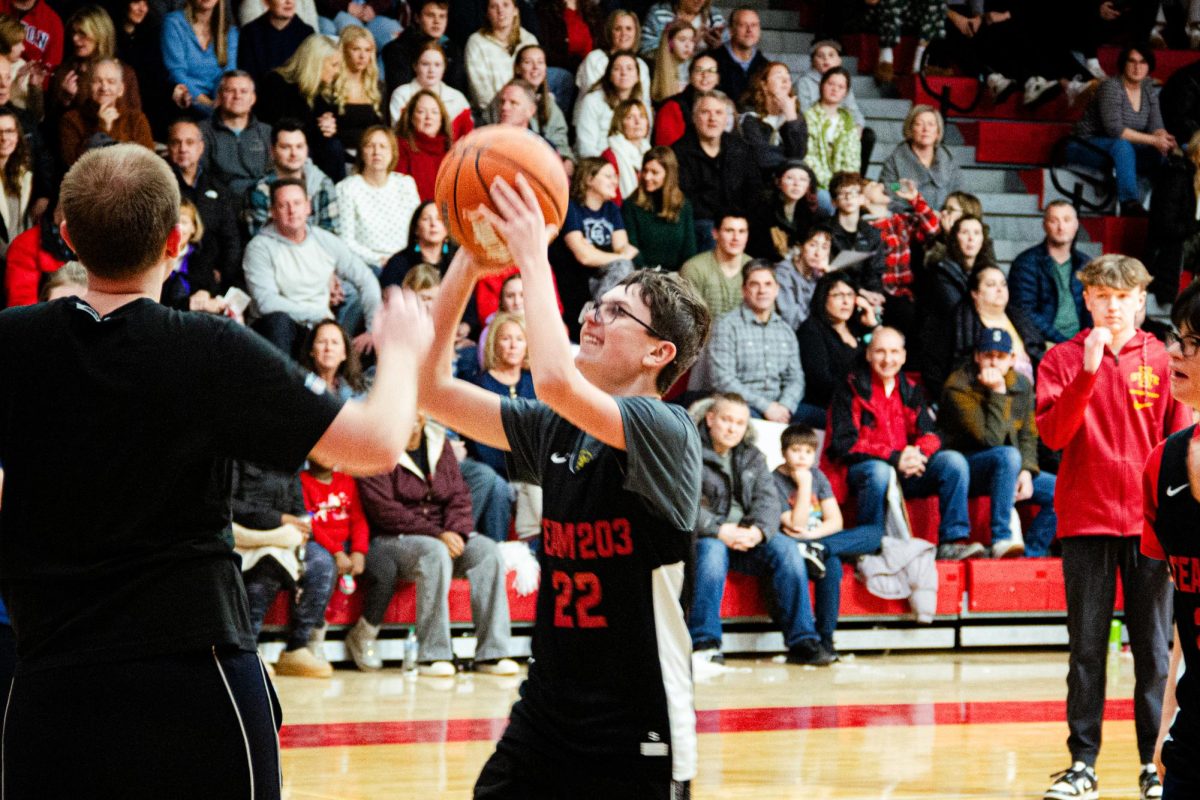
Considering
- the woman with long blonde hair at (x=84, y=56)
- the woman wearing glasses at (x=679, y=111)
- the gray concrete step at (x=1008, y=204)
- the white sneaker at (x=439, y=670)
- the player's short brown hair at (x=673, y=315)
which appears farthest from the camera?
the gray concrete step at (x=1008, y=204)

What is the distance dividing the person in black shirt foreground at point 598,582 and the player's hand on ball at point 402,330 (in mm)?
444

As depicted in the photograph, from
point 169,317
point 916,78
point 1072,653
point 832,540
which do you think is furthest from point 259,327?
point 916,78

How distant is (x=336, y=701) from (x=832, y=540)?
3330mm

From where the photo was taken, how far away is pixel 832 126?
11625mm

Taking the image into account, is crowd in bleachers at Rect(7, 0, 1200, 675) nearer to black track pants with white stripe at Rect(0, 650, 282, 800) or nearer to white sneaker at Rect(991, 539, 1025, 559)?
white sneaker at Rect(991, 539, 1025, 559)

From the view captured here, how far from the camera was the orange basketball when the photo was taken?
3135 mm

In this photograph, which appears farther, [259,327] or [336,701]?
[259,327]

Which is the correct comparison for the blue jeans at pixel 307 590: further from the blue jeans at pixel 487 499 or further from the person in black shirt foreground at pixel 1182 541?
the person in black shirt foreground at pixel 1182 541

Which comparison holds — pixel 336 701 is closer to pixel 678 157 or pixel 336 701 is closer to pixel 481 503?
pixel 481 503

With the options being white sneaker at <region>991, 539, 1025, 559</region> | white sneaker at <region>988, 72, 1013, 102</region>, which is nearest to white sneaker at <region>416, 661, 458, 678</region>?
white sneaker at <region>991, 539, 1025, 559</region>

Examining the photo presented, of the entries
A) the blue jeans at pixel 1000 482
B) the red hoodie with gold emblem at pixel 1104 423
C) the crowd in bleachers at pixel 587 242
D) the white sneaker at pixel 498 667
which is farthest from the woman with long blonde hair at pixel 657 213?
the red hoodie with gold emblem at pixel 1104 423

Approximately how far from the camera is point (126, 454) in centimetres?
234

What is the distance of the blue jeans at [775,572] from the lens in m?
8.52

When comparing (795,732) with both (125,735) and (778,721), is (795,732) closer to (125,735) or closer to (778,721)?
(778,721)
